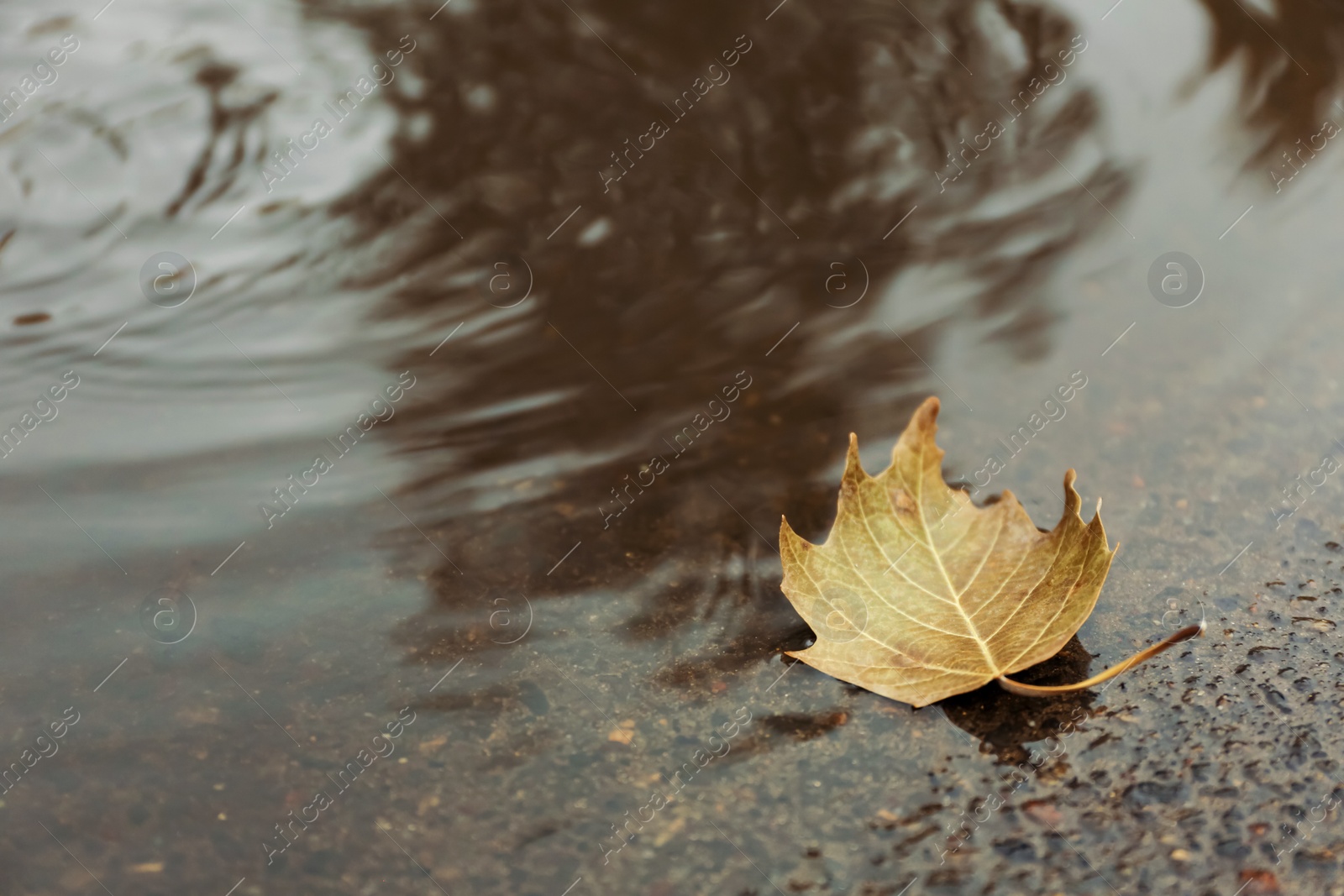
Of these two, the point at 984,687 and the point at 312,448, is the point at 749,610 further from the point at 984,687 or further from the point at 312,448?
the point at 312,448

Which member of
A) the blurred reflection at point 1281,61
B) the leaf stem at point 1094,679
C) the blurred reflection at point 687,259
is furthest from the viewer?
the blurred reflection at point 1281,61

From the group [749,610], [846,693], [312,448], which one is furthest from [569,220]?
[846,693]

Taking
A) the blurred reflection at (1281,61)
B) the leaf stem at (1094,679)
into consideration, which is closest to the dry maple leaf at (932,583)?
the leaf stem at (1094,679)

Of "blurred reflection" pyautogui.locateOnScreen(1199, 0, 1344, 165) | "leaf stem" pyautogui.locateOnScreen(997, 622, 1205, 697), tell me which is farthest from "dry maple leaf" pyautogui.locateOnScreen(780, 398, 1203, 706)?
"blurred reflection" pyautogui.locateOnScreen(1199, 0, 1344, 165)

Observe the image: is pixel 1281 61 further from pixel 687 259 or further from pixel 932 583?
pixel 932 583

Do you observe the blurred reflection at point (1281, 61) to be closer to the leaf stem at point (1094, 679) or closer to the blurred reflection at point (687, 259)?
the blurred reflection at point (687, 259)
